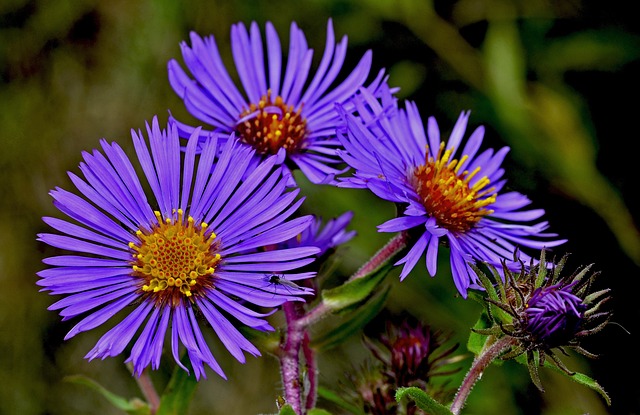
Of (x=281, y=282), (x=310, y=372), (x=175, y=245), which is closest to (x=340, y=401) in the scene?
(x=310, y=372)

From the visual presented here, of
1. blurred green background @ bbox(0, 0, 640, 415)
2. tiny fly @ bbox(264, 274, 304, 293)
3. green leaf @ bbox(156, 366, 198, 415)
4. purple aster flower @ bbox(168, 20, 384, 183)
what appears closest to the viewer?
tiny fly @ bbox(264, 274, 304, 293)

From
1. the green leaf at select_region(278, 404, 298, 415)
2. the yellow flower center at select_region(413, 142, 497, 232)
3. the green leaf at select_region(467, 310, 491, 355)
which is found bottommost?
the green leaf at select_region(278, 404, 298, 415)

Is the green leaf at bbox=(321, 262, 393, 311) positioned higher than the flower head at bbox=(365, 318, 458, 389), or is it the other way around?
the green leaf at bbox=(321, 262, 393, 311)

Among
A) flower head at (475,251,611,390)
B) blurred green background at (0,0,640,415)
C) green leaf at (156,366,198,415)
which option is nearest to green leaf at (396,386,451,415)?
flower head at (475,251,611,390)

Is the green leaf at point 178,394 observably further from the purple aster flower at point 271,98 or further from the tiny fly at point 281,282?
the purple aster flower at point 271,98

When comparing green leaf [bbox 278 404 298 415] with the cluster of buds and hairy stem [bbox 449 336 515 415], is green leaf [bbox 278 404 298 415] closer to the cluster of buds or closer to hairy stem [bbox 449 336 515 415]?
hairy stem [bbox 449 336 515 415]

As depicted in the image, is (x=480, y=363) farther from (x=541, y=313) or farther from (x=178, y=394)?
(x=178, y=394)
